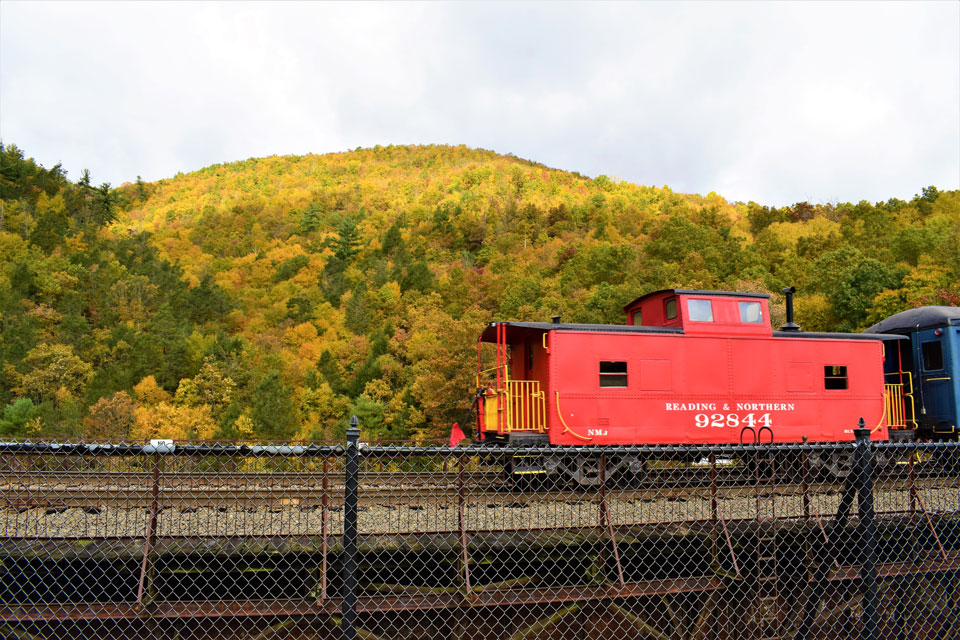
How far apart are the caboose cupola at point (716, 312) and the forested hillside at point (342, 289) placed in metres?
18.6

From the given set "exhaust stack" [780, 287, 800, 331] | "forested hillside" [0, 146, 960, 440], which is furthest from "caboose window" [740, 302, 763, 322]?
"forested hillside" [0, 146, 960, 440]

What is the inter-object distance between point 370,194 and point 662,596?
112825 mm

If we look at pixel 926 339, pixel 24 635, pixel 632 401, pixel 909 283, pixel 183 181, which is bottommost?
pixel 24 635

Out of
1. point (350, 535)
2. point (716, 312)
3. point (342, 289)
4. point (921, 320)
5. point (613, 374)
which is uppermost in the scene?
point (342, 289)

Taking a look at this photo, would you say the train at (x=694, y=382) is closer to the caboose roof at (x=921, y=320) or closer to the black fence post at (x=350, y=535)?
the caboose roof at (x=921, y=320)

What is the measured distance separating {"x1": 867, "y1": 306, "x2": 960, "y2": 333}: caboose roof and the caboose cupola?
171 inches

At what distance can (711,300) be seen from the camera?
12719 millimetres

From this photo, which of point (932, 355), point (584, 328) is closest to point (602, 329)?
point (584, 328)

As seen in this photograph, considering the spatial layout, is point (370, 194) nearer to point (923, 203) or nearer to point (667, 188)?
point (667, 188)

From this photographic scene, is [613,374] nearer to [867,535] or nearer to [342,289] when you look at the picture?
[867,535]

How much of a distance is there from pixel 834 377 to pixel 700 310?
3.42 m

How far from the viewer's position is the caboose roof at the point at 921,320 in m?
13.7

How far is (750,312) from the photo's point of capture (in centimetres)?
1286

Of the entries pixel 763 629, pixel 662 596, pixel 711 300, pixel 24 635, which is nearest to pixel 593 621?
→ pixel 662 596
